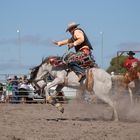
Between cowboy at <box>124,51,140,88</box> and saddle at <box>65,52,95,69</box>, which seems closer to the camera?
saddle at <box>65,52,95,69</box>

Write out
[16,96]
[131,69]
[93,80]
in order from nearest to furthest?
[93,80], [131,69], [16,96]

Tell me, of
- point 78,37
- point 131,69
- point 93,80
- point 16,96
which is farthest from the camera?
point 16,96

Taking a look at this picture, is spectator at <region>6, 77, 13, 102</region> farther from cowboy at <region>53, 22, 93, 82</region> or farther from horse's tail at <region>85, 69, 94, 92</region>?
horse's tail at <region>85, 69, 94, 92</region>

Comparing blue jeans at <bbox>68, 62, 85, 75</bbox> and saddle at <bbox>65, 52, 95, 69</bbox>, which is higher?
saddle at <bbox>65, 52, 95, 69</bbox>

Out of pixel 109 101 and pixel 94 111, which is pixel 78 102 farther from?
pixel 109 101

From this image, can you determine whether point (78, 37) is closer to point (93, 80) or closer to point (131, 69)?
point (93, 80)

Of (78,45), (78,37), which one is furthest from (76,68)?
(78,37)

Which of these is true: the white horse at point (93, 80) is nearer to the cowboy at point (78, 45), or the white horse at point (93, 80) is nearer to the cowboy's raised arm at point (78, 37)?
the cowboy at point (78, 45)

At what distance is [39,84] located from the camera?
508 inches

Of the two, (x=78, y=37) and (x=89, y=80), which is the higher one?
(x=78, y=37)

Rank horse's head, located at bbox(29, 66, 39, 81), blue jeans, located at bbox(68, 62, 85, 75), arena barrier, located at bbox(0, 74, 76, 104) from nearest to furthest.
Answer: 1. blue jeans, located at bbox(68, 62, 85, 75)
2. horse's head, located at bbox(29, 66, 39, 81)
3. arena barrier, located at bbox(0, 74, 76, 104)

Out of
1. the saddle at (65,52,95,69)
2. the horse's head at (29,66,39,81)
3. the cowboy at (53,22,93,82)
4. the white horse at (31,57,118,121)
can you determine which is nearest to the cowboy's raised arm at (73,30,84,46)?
the cowboy at (53,22,93,82)

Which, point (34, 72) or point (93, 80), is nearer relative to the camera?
point (93, 80)

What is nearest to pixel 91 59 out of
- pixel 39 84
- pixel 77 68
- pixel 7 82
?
pixel 77 68
